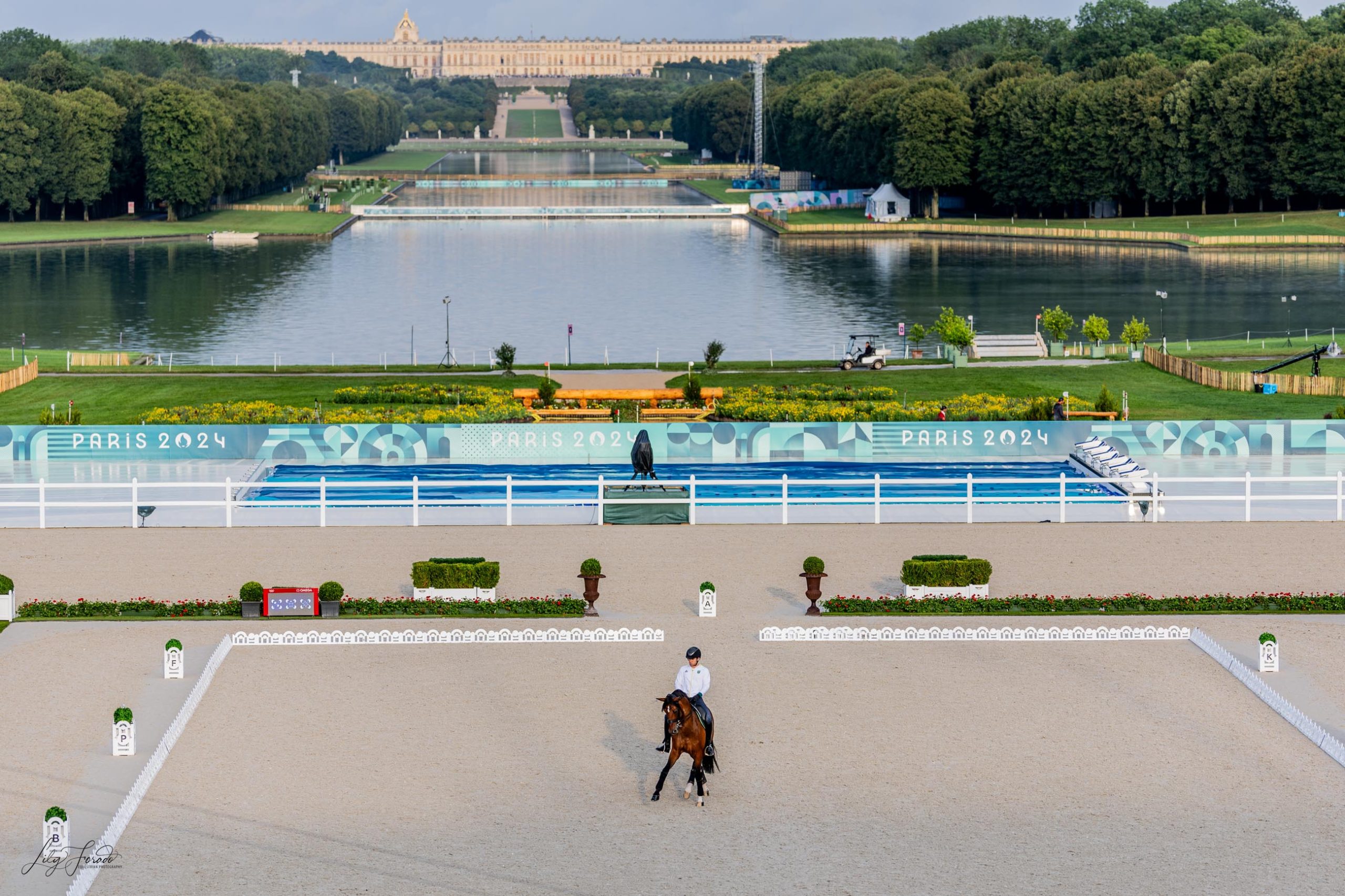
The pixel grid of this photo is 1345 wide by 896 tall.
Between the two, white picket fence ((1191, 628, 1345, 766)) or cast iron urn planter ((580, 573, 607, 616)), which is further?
cast iron urn planter ((580, 573, 607, 616))

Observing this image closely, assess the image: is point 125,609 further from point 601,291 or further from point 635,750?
point 601,291

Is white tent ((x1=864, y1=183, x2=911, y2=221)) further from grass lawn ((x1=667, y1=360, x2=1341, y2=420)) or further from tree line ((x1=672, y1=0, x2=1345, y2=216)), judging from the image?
grass lawn ((x1=667, y1=360, x2=1341, y2=420))

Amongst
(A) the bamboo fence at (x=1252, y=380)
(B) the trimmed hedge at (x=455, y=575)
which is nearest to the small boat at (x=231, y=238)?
(A) the bamboo fence at (x=1252, y=380)

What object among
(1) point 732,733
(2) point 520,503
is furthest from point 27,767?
(2) point 520,503

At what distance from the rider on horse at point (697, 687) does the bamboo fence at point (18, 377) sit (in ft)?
152

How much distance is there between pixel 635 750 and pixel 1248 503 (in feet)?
57.6

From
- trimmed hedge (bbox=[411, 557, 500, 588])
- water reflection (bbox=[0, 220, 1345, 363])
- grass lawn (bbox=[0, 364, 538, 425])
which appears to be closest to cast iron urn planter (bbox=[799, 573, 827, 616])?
trimmed hedge (bbox=[411, 557, 500, 588])

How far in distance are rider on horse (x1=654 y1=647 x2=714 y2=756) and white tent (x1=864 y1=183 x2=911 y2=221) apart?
134m

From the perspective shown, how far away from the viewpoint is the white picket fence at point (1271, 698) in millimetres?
23703

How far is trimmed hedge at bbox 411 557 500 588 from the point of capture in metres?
31.2

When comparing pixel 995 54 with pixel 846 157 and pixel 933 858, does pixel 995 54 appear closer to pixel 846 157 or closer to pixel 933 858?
pixel 846 157

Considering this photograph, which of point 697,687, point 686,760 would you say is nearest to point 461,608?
point 686,760

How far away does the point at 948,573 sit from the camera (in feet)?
103

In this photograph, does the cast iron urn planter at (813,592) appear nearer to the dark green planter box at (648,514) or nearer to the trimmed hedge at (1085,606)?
the trimmed hedge at (1085,606)
